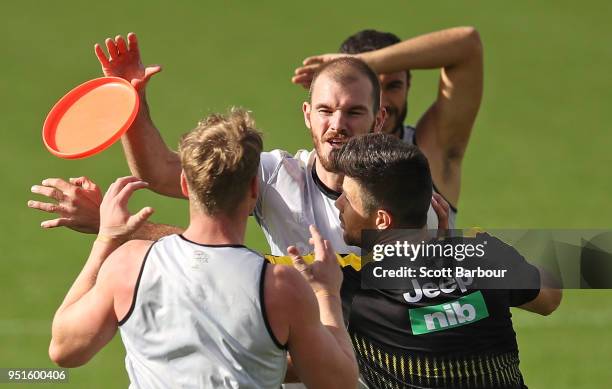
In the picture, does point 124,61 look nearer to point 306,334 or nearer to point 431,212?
point 431,212

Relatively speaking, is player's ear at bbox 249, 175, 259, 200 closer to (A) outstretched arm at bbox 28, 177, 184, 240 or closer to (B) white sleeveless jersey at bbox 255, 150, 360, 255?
(A) outstretched arm at bbox 28, 177, 184, 240

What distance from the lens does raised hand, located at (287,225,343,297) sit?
6008mm

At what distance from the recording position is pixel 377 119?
7.88m

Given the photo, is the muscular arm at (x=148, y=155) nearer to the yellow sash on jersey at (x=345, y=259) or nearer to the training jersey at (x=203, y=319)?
the yellow sash on jersey at (x=345, y=259)

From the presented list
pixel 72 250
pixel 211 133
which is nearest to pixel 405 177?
pixel 211 133

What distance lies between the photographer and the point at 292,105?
67.9ft

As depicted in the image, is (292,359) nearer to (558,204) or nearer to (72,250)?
(72,250)

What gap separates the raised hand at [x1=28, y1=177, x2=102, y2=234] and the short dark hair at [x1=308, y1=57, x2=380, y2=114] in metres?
1.82

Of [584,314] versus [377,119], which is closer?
[377,119]

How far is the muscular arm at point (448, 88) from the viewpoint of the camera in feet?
30.2

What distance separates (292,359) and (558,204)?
40.9ft

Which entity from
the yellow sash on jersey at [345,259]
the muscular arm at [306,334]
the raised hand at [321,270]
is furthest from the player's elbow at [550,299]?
the muscular arm at [306,334]

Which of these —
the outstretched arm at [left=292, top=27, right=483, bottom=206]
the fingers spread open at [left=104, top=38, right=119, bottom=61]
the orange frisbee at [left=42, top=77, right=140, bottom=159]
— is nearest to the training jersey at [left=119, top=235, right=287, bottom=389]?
the orange frisbee at [left=42, top=77, right=140, bottom=159]

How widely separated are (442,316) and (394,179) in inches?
29.2
